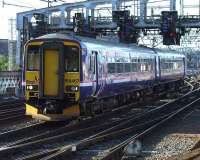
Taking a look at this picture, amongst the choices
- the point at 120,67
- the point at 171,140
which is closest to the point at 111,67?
the point at 120,67

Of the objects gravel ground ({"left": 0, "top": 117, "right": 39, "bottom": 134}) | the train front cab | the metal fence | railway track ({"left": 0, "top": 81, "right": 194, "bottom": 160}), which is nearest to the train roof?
the train front cab

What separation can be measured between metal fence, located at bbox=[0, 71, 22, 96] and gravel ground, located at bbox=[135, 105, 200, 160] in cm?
1606

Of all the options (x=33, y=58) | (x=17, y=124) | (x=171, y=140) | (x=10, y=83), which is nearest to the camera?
(x=171, y=140)

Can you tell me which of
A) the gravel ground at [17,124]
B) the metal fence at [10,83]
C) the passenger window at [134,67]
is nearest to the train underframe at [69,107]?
the gravel ground at [17,124]

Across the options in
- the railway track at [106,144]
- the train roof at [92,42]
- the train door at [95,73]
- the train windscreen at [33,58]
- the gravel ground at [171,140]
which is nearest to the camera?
the railway track at [106,144]

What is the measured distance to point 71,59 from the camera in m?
17.7

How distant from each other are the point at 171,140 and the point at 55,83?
430 cm

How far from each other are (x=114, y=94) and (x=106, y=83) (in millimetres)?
1716

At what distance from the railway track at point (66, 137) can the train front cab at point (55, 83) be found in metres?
0.67

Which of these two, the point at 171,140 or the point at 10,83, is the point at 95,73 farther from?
the point at 10,83

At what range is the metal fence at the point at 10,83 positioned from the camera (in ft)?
112

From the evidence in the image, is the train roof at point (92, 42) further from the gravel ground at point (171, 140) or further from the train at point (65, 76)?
the gravel ground at point (171, 140)

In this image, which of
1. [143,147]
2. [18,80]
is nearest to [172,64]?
[18,80]

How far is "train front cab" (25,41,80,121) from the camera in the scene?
17359mm
